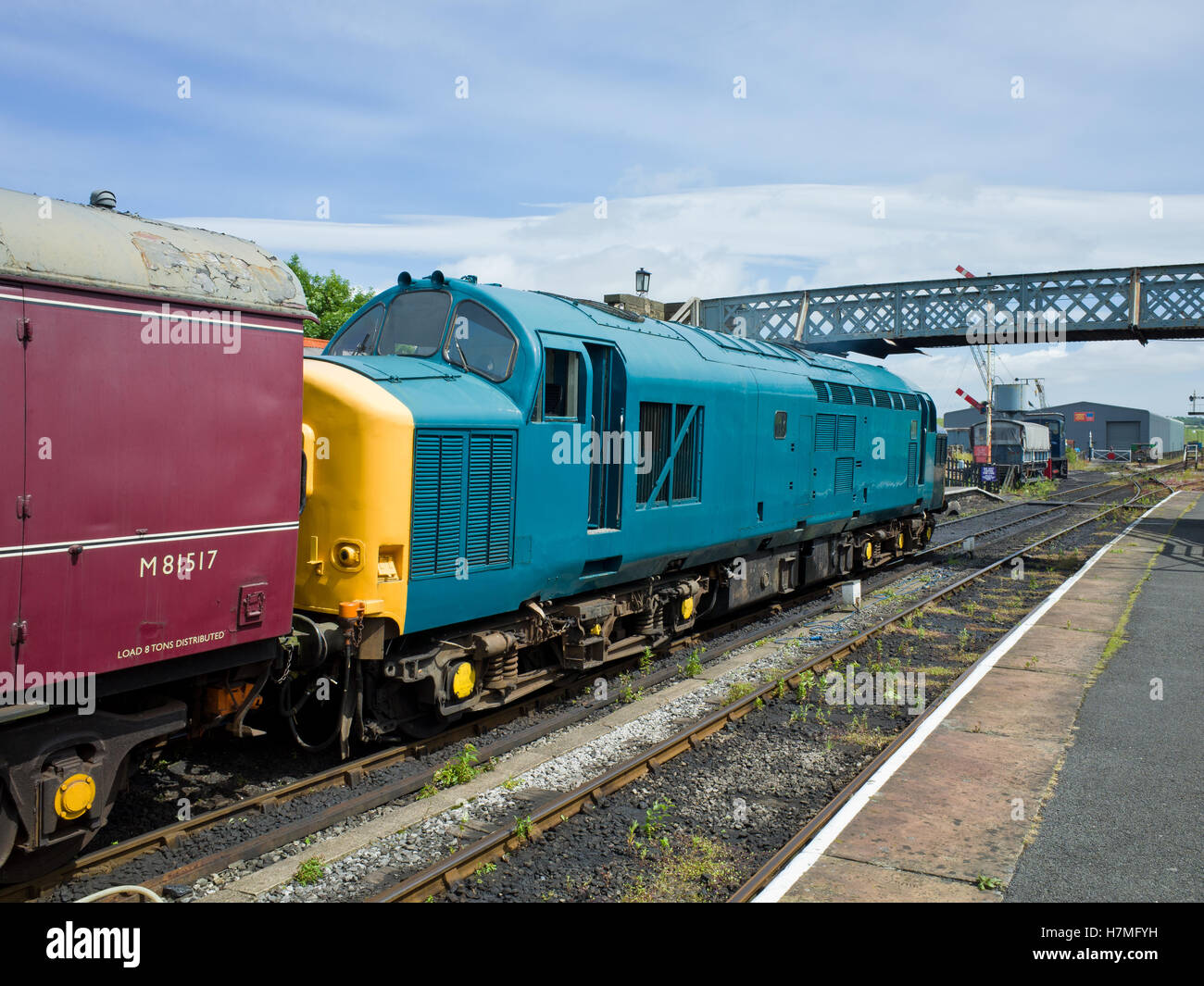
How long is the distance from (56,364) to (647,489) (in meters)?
6.02

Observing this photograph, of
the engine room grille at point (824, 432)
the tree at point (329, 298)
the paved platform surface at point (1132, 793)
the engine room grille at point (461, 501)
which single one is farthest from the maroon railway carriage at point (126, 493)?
the tree at point (329, 298)

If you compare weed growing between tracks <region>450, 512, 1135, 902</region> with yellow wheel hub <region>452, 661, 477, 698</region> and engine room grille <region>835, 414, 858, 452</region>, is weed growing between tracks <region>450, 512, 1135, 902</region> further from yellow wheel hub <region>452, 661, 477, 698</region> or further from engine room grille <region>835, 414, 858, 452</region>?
→ engine room grille <region>835, 414, 858, 452</region>

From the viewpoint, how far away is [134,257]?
5.18 m

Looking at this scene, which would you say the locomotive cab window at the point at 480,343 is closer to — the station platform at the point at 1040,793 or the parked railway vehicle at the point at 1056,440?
the station platform at the point at 1040,793

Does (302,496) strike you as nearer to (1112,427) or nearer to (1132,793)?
(1132,793)

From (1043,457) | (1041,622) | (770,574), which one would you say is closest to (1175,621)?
(1041,622)

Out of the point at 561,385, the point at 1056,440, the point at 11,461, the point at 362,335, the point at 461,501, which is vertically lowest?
the point at 461,501

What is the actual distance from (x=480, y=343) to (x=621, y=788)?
13.1ft

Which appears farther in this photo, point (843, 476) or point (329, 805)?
point (843, 476)

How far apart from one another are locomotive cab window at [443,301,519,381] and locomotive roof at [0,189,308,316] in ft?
6.93

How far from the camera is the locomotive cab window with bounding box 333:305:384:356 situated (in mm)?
8586

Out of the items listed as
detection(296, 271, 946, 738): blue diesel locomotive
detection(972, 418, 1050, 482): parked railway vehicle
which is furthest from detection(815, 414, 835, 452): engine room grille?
detection(972, 418, 1050, 482): parked railway vehicle

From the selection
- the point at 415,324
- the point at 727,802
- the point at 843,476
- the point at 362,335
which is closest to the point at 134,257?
the point at 415,324
